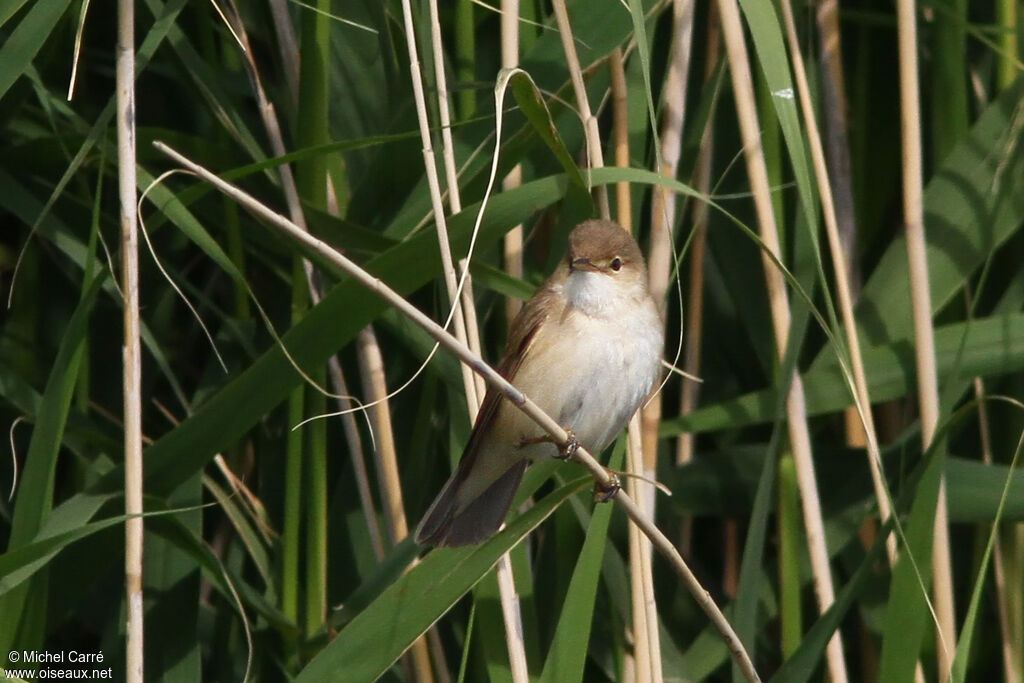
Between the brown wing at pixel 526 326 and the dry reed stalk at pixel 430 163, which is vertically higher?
the dry reed stalk at pixel 430 163

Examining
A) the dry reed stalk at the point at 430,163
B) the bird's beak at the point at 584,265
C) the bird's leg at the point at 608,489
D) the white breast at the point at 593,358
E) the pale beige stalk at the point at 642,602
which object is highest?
the dry reed stalk at the point at 430,163

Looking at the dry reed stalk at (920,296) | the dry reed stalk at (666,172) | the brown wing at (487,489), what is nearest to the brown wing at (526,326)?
the brown wing at (487,489)

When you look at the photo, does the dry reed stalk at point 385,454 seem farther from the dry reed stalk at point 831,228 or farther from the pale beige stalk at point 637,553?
the dry reed stalk at point 831,228

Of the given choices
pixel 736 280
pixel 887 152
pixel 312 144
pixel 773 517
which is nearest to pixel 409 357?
pixel 312 144

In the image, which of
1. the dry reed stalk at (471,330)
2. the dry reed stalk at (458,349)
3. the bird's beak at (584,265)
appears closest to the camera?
the dry reed stalk at (458,349)

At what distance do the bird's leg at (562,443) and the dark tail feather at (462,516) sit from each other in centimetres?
14

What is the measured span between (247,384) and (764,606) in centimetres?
131

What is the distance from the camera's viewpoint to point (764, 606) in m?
2.74

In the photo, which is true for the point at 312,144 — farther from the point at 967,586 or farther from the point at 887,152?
the point at 967,586

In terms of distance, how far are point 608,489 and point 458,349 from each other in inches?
22.0

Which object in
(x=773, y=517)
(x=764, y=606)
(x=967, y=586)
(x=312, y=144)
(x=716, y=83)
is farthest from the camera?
(x=773, y=517)

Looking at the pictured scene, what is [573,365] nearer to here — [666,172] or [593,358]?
[593,358]

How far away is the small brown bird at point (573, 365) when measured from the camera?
2.34 metres

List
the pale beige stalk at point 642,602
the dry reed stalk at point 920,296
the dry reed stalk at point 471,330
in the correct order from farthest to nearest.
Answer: the dry reed stalk at point 920,296
the pale beige stalk at point 642,602
the dry reed stalk at point 471,330
